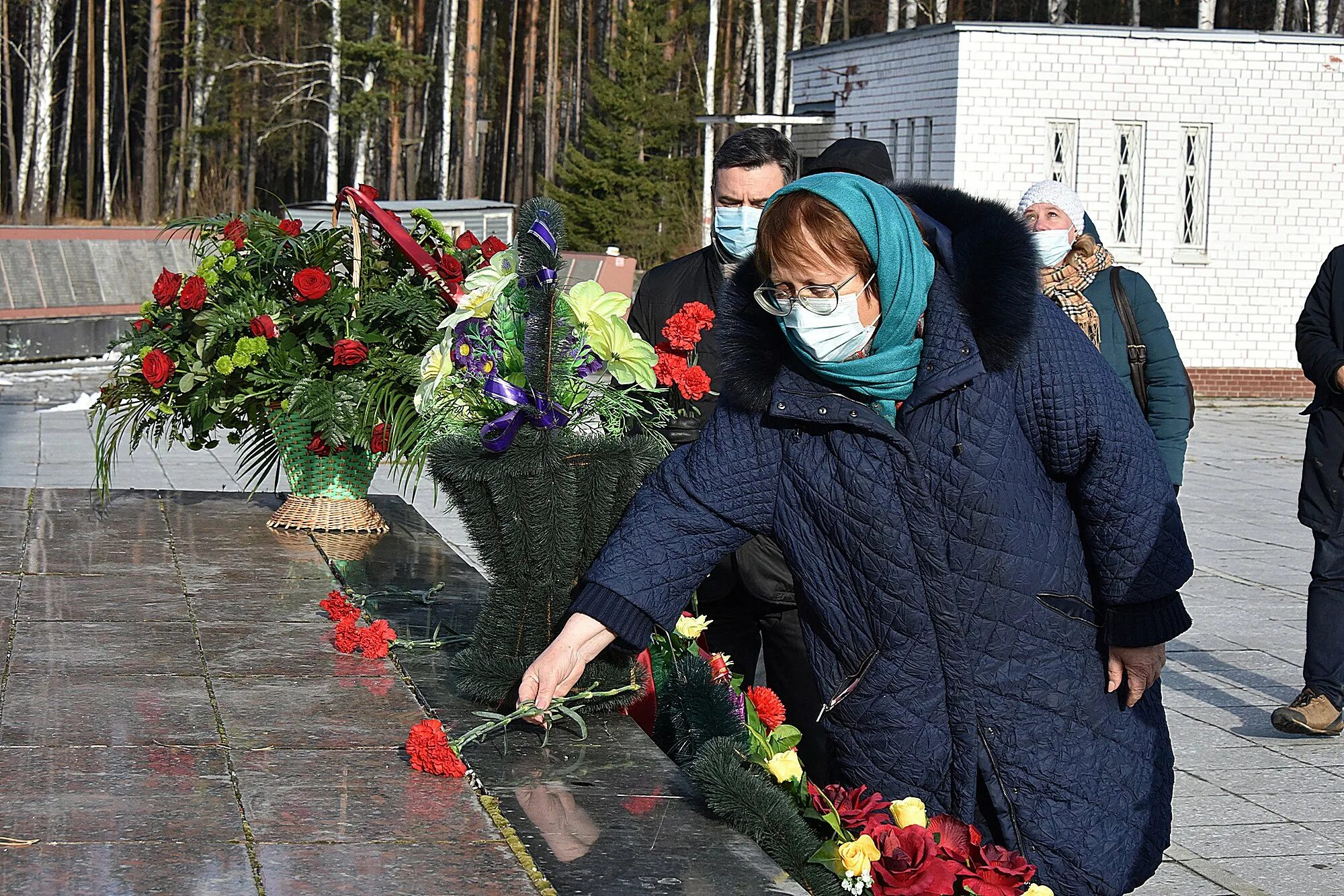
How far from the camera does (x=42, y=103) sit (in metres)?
43.7

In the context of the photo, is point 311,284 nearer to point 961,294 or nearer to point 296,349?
point 296,349

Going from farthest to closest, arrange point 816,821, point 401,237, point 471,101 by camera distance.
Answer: point 471,101 < point 401,237 < point 816,821

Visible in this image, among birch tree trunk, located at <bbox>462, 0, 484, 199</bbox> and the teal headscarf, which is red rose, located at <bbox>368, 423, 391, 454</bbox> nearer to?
the teal headscarf

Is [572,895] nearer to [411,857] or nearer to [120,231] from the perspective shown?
[411,857]

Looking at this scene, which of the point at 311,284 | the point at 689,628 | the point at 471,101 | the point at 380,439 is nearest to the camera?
the point at 689,628

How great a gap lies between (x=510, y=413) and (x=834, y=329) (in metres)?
0.77

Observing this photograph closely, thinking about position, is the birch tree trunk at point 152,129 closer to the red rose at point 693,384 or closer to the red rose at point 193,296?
the red rose at point 193,296

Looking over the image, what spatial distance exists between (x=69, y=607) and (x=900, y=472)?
2.45 meters

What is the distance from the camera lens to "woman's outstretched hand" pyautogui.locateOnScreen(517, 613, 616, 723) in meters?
2.68

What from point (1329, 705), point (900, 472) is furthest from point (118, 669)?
point (1329, 705)

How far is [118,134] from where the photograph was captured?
60312 millimetres

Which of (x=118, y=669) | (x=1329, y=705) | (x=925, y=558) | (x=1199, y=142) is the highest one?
(x=1199, y=142)

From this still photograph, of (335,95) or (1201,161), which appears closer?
(1201,161)

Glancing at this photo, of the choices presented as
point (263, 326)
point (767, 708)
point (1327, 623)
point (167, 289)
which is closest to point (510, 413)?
point (767, 708)
